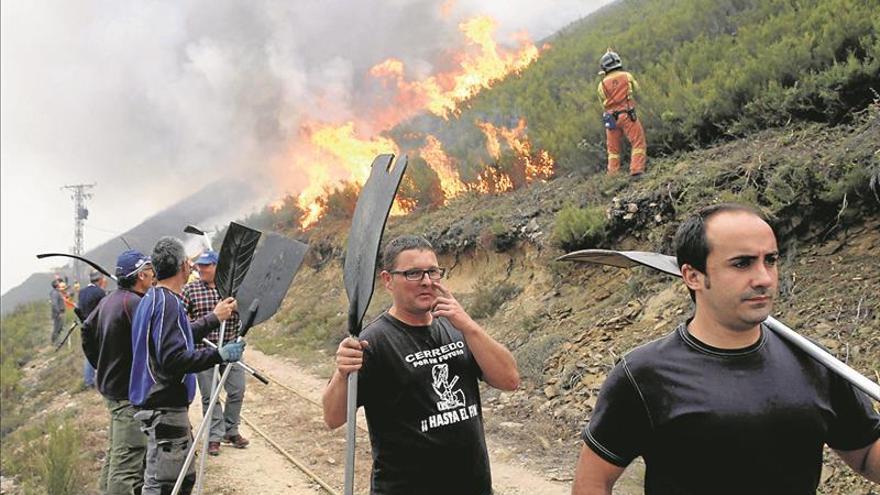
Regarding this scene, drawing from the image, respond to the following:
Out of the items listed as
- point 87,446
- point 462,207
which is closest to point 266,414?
point 87,446

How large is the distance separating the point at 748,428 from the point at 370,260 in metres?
1.47

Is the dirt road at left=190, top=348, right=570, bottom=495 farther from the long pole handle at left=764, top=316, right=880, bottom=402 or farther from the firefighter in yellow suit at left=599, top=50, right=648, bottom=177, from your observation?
the firefighter in yellow suit at left=599, top=50, right=648, bottom=177

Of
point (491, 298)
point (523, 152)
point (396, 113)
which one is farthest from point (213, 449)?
point (396, 113)

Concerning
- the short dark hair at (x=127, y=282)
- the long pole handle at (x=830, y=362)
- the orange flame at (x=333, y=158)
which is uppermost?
the orange flame at (x=333, y=158)

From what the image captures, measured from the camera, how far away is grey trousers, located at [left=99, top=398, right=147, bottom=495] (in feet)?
14.3

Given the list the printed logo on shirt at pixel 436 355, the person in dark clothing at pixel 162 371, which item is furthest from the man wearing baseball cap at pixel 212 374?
the printed logo on shirt at pixel 436 355

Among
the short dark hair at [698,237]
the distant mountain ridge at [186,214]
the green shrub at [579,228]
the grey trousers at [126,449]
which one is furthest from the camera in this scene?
the distant mountain ridge at [186,214]

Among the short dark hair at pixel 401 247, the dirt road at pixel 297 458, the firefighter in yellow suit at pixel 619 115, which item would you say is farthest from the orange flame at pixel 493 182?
the short dark hair at pixel 401 247

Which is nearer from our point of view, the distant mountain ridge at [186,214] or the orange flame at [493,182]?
the orange flame at [493,182]

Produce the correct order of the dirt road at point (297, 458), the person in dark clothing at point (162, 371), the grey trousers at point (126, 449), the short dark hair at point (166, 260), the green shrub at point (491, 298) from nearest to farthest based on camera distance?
the person in dark clothing at point (162, 371), the short dark hair at point (166, 260), the grey trousers at point (126, 449), the dirt road at point (297, 458), the green shrub at point (491, 298)

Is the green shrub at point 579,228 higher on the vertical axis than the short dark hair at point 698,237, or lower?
lower

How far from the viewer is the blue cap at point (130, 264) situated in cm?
451

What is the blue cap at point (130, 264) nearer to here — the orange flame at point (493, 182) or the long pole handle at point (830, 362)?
the long pole handle at point (830, 362)

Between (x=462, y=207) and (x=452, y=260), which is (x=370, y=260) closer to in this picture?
(x=452, y=260)
